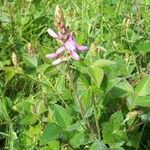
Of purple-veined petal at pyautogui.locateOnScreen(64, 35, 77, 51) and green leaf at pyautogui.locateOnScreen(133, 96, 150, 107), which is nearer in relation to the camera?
purple-veined petal at pyautogui.locateOnScreen(64, 35, 77, 51)

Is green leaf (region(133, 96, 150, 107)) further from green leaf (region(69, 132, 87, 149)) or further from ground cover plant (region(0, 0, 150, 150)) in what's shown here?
green leaf (region(69, 132, 87, 149))

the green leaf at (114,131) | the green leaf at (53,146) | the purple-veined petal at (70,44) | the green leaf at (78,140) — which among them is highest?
the purple-veined petal at (70,44)

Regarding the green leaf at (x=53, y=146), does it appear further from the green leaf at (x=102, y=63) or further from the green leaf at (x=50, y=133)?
the green leaf at (x=102, y=63)

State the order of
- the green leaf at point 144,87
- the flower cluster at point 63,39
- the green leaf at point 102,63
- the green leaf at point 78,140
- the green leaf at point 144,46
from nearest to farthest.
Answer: the flower cluster at point 63,39
the green leaf at point 102,63
the green leaf at point 144,87
the green leaf at point 78,140
the green leaf at point 144,46

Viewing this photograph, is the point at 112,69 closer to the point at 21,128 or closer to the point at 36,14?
the point at 21,128

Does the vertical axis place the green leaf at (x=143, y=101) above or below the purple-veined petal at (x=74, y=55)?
below

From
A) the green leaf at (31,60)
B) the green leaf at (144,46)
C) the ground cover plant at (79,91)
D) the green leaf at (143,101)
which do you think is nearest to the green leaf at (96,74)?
the ground cover plant at (79,91)

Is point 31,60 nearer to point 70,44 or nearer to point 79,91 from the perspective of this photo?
point 79,91

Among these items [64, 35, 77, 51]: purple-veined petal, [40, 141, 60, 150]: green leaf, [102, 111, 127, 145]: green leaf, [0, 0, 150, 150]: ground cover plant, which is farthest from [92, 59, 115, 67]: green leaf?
[40, 141, 60, 150]: green leaf

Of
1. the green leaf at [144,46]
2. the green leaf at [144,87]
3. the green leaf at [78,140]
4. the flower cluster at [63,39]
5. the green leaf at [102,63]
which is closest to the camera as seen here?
the flower cluster at [63,39]

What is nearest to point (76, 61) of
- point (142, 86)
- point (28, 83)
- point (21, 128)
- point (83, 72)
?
point (83, 72)
